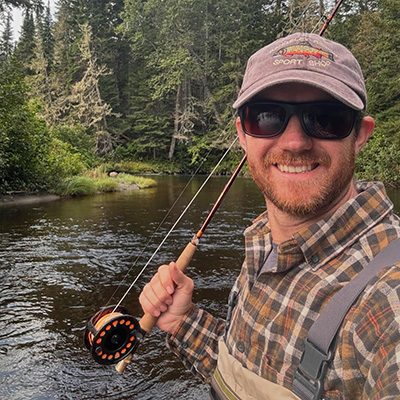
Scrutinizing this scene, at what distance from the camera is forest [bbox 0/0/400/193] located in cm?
2939

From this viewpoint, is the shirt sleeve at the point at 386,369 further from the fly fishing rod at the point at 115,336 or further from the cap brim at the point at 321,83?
the fly fishing rod at the point at 115,336

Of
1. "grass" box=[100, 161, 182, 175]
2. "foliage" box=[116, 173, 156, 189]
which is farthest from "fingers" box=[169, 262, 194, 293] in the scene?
"grass" box=[100, 161, 182, 175]

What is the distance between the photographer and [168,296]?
2.01 meters

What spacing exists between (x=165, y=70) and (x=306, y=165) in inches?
1526

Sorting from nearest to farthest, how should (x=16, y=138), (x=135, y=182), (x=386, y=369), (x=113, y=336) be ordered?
(x=386, y=369) < (x=113, y=336) < (x=16, y=138) < (x=135, y=182)

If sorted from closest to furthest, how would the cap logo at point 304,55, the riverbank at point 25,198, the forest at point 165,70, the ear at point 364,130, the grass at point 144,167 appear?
1. the cap logo at point 304,55
2. the ear at point 364,130
3. the riverbank at point 25,198
4. the forest at point 165,70
5. the grass at point 144,167

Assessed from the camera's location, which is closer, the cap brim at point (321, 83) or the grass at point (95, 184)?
the cap brim at point (321, 83)

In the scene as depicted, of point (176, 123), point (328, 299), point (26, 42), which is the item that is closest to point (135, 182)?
point (176, 123)

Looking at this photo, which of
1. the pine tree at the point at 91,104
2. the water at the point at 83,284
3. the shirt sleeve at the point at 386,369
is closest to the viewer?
the shirt sleeve at the point at 386,369

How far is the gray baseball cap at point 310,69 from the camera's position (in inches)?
54.7

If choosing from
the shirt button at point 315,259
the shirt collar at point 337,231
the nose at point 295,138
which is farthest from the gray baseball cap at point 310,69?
the shirt button at point 315,259

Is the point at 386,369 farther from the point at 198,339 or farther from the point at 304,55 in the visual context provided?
the point at 198,339

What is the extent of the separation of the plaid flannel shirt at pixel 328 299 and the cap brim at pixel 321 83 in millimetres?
294

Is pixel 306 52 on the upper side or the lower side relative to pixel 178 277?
upper
